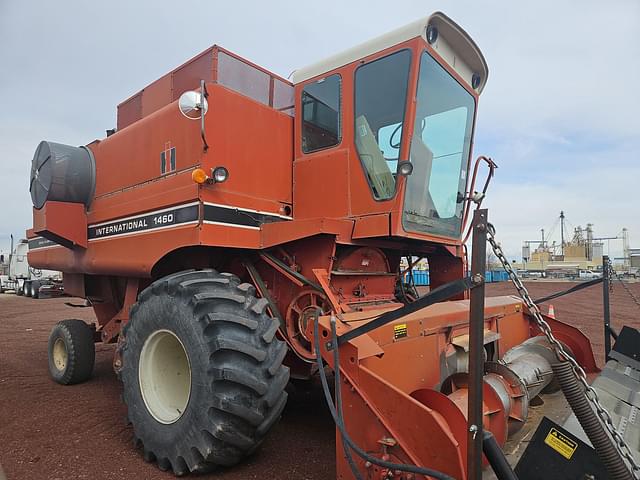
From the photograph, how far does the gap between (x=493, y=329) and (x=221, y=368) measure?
2580 mm

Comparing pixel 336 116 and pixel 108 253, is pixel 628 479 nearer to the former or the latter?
pixel 336 116

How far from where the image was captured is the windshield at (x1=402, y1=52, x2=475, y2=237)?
12.7 ft

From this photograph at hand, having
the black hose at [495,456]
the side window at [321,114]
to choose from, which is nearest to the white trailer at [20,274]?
the side window at [321,114]

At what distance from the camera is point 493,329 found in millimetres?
4230

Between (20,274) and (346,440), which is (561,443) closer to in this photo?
(346,440)

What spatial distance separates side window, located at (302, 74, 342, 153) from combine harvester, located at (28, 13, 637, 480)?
2 centimetres

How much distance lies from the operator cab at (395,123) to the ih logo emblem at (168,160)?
3.68 ft

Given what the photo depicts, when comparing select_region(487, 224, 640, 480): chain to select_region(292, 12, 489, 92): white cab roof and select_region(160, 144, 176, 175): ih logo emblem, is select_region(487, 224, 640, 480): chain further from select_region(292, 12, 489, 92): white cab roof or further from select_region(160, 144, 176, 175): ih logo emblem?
select_region(160, 144, 176, 175): ih logo emblem

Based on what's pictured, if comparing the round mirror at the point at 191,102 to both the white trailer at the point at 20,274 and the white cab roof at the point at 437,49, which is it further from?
the white trailer at the point at 20,274

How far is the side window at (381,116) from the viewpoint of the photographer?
3768 mm

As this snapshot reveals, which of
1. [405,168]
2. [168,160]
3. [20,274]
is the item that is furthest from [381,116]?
[20,274]

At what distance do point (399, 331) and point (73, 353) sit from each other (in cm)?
432

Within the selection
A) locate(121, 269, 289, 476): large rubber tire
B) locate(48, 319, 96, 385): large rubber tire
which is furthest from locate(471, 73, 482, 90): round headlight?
locate(48, 319, 96, 385): large rubber tire

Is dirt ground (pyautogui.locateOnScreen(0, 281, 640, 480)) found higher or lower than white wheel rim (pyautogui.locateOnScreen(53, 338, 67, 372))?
lower
